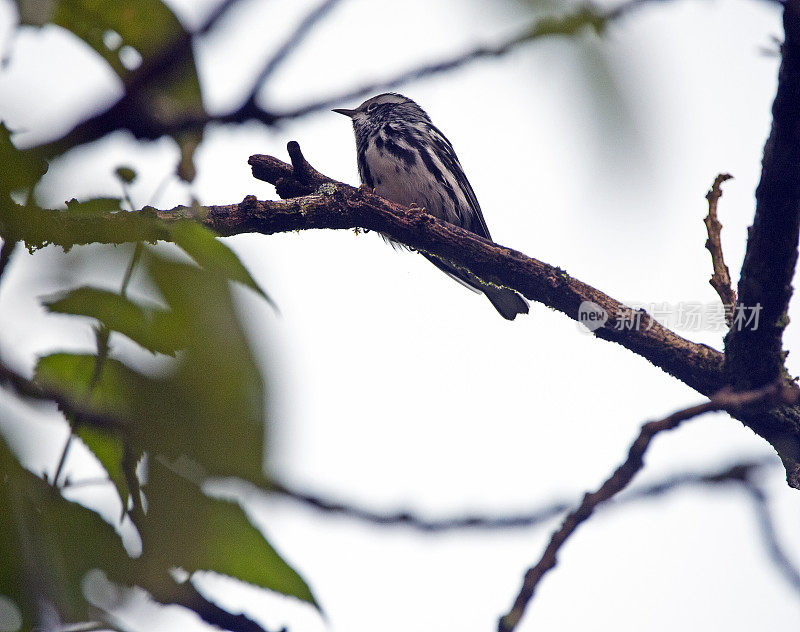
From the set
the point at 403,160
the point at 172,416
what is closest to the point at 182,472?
the point at 172,416

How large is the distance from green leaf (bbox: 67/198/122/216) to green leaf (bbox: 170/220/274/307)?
193 mm

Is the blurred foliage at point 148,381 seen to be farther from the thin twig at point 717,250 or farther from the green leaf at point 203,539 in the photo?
the thin twig at point 717,250

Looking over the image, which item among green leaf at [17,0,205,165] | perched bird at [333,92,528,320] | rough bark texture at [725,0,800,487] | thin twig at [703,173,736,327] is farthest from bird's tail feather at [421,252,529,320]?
green leaf at [17,0,205,165]

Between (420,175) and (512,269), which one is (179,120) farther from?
(420,175)

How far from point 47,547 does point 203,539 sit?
17 centimetres

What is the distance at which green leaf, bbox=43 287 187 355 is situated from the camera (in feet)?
2.57

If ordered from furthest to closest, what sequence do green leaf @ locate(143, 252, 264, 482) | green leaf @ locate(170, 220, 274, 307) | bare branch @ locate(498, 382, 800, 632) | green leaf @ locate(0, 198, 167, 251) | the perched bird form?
the perched bird → bare branch @ locate(498, 382, 800, 632) → green leaf @ locate(0, 198, 167, 251) → green leaf @ locate(170, 220, 274, 307) → green leaf @ locate(143, 252, 264, 482)

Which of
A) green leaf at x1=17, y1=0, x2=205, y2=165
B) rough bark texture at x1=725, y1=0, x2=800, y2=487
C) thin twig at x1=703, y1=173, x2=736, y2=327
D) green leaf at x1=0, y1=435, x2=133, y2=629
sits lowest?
green leaf at x1=0, y1=435, x2=133, y2=629

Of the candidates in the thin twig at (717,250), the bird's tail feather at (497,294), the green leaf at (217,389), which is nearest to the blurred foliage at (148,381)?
the green leaf at (217,389)

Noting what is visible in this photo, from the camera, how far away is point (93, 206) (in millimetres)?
1013

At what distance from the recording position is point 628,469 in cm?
124

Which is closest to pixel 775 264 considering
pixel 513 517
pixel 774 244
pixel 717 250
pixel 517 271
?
pixel 774 244

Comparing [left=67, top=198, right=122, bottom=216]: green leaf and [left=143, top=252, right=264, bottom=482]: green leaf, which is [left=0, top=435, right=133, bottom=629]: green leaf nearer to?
[left=143, top=252, right=264, bottom=482]: green leaf

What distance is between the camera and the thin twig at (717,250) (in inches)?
164
